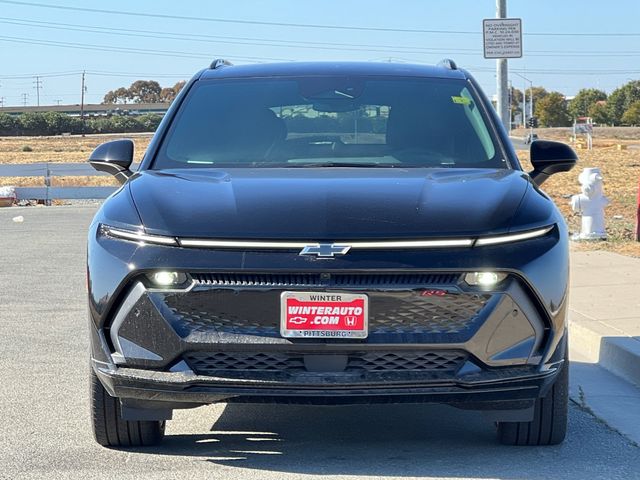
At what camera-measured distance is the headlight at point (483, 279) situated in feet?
13.5

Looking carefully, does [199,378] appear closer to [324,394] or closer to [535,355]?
[324,394]

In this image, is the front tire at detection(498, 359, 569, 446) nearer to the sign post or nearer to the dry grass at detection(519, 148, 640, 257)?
the dry grass at detection(519, 148, 640, 257)

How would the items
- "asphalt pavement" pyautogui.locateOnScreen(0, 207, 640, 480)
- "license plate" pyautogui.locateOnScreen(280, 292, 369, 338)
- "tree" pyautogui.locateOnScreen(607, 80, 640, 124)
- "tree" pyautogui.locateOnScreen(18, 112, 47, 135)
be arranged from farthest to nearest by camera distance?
"tree" pyautogui.locateOnScreen(607, 80, 640, 124) → "tree" pyautogui.locateOnScreen(18, 112, 47, 135) → "asphalt pavement" pyautogui.locateOnScreen(0, 207, 640, 480) → "license plate" pyautogui.locateOnScreen(280, 292, 369, 338)

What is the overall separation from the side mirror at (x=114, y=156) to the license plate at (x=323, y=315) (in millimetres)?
1815

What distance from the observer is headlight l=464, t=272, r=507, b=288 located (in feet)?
13.5

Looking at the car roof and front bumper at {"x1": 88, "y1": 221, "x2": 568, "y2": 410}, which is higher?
the car roof

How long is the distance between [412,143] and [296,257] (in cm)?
160

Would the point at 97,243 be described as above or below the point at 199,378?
above

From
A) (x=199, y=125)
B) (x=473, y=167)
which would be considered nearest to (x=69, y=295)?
(x=199, y=125)

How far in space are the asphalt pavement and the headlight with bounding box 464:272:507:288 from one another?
2.72 ft

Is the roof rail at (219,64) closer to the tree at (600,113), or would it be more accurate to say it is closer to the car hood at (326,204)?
the car hood at (326,204)

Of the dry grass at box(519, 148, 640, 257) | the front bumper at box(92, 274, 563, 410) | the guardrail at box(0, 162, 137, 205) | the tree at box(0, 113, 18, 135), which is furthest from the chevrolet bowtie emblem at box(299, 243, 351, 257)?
the tree at box(0, 113, 18, 135)

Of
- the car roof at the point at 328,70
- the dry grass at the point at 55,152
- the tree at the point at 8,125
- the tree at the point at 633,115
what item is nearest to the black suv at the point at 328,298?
the car roof at the point at 328,70

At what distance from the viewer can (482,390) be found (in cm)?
419
